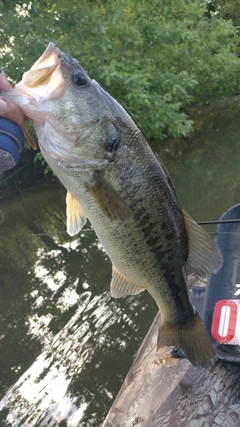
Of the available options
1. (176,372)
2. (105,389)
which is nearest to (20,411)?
(105,389)

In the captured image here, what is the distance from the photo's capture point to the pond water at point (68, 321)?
4.49 metres

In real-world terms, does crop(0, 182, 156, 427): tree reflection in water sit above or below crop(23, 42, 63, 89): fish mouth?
below

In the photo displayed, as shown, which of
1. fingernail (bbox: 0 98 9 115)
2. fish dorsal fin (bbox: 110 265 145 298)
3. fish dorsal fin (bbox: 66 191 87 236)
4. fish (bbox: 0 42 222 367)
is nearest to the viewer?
fingernail (bbox: 0 98 9 115)

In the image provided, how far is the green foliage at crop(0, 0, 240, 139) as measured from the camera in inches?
281

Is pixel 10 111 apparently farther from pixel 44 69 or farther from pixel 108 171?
pixel 108 171

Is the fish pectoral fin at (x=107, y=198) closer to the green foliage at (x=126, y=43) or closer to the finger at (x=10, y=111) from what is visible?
the finger at (x=10, y=111)

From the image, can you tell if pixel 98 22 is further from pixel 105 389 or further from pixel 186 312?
pixel 186 312

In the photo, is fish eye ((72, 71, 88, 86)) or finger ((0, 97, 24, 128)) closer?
finger ((0, 97, 24, 128))

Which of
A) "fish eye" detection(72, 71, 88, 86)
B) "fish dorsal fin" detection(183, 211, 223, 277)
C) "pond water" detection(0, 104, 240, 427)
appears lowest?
"pond water" detection(0, 104, 240, 427)

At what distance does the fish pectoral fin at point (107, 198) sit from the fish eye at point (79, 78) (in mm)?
387

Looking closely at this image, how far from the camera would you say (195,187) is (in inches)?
369

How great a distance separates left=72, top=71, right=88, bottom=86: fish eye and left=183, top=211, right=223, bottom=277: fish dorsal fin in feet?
2.41

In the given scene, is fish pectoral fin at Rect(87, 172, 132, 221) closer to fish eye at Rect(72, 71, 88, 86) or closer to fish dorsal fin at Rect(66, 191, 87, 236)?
fish dorsal fin at Rect(66, 191, 87, 236)

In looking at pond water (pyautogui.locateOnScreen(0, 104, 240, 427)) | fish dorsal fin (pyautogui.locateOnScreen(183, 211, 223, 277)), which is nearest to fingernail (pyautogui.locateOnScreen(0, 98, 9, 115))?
fish dorsal fin (pyautogui.locateOnScreen(183, 211, 223, 277))
